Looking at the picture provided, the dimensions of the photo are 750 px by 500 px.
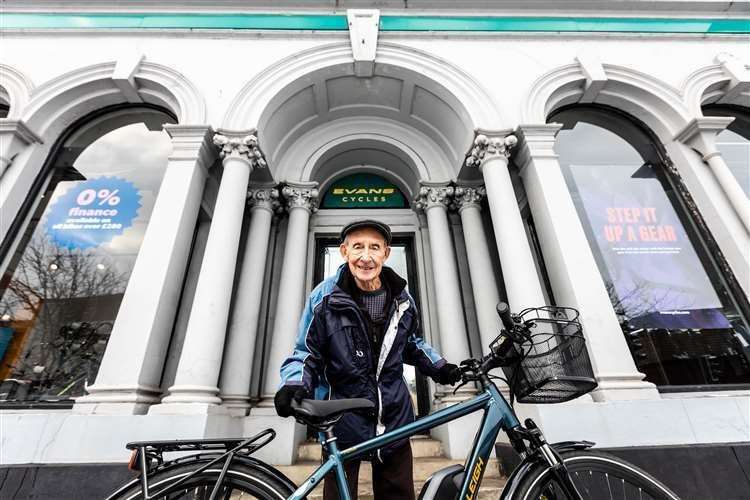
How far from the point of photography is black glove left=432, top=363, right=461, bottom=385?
1858 millimetres

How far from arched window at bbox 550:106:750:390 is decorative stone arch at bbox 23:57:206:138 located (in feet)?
19.2

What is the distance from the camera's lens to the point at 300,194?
5.84 meters

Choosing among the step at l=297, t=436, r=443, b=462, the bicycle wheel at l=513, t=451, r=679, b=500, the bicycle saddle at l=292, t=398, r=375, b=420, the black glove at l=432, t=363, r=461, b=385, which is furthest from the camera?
the step at l=297, t=436, r=443, b=462

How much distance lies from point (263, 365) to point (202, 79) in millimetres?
4380

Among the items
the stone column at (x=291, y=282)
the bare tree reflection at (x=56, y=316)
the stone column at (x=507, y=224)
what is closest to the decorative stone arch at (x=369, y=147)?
the stone column at (x=291, y=282)

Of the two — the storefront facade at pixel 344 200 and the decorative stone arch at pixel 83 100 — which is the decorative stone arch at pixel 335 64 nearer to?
the storefront facade at pixel 344 200

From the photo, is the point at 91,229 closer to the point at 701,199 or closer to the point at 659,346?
the point at 659,346

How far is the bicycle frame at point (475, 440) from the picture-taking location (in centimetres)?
150

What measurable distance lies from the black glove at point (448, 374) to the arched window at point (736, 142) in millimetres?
6379

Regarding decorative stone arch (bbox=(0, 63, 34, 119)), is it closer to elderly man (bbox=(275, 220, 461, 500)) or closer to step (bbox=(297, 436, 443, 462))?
elderly man (bbox=(275, 220, 461, 500))

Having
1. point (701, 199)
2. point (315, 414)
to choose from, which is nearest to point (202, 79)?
point (315, 414)

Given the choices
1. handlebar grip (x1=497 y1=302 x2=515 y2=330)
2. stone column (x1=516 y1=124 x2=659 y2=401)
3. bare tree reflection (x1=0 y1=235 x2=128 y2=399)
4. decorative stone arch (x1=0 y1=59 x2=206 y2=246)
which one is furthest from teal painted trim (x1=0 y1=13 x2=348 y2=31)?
handlebar grip (x1=497 y1=302 x2=515 y2=330)

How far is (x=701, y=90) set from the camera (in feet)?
17.9

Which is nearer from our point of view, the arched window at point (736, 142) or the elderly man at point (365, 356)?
the elderly man at point (365, 356)
